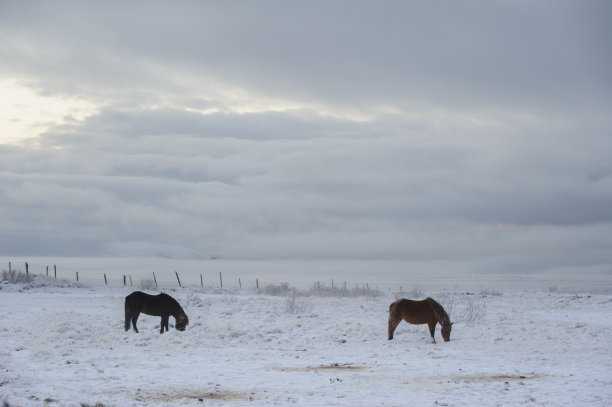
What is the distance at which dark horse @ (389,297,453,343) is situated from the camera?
20906 mm

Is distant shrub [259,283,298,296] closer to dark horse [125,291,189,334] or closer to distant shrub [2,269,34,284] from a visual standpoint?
distant shrub [2,269,34,284]

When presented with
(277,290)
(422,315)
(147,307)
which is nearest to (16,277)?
(277,290)

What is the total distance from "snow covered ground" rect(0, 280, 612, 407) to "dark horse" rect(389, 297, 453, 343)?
523 millimetres

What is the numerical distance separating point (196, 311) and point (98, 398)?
17093mm

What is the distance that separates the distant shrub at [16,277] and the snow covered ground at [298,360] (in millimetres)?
23995

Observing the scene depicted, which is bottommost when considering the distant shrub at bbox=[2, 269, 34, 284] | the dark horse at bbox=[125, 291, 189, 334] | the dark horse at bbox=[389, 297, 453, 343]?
the dark horse at bbox=[389, 297, 453, 343]

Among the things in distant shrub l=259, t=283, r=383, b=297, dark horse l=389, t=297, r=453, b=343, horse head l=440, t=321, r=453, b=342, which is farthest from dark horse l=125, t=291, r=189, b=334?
distant shrub l=259, t=283, r=383, b=297

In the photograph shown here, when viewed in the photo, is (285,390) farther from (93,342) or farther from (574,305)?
(574,305)

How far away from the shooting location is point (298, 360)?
687 inches

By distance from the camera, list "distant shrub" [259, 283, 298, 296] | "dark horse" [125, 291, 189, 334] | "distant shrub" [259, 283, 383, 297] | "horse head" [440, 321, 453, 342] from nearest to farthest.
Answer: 1. "horse head" [440, 321, 453, 342]
2. "dark horse" [125, 291, 189, 334]
3. "distant shrub" [259, 283, 383, 297]
4. "distant shrub" [259, 283, 298, 296]

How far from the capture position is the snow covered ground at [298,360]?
1208 cm

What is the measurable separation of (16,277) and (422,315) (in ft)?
146

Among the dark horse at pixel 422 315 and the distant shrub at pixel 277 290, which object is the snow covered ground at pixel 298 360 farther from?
the distant shrub at pixel 277 290

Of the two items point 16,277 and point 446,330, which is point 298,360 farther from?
point 16,277
